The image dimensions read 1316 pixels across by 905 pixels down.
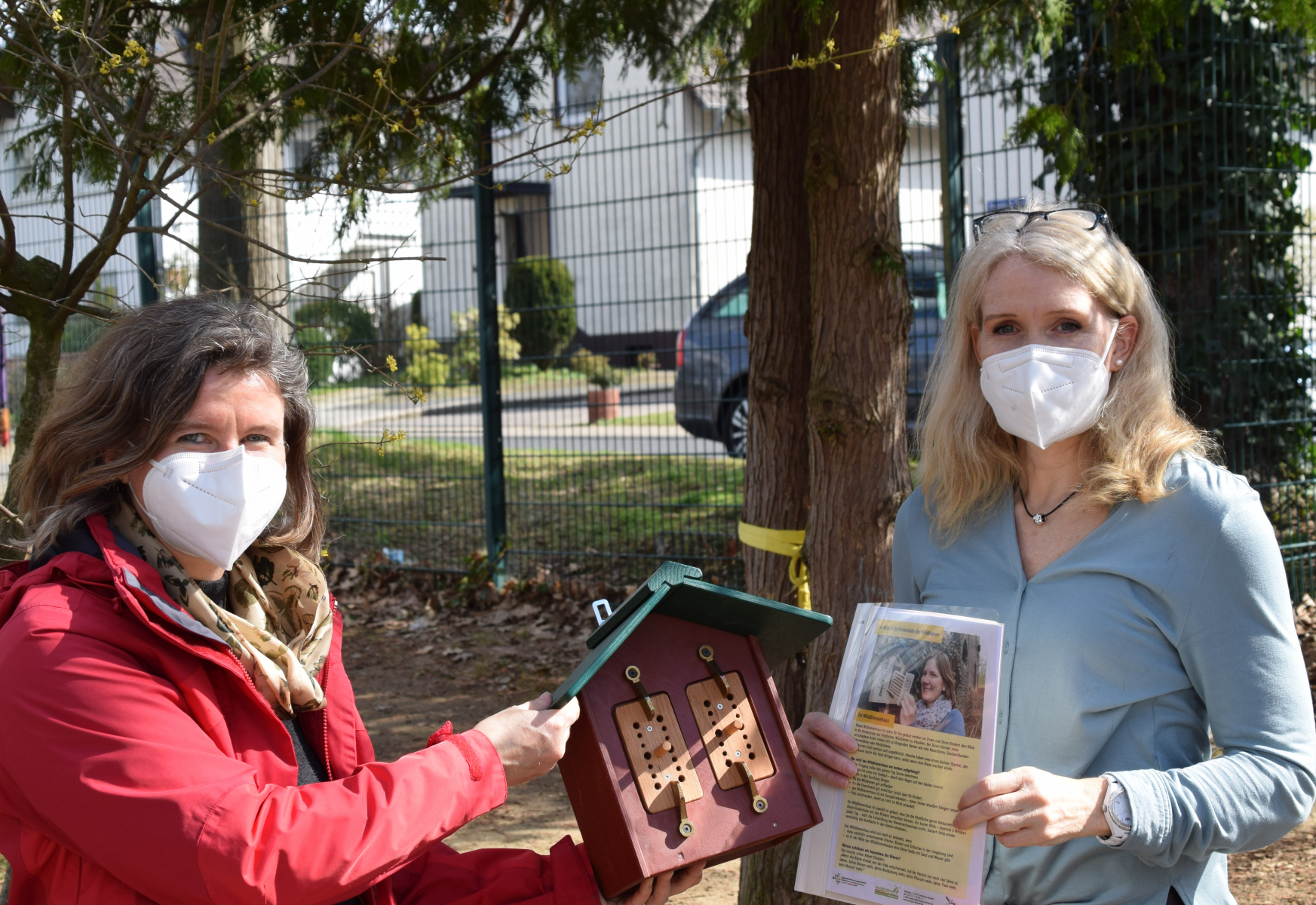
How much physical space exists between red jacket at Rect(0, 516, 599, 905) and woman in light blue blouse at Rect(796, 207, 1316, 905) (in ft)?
2.47

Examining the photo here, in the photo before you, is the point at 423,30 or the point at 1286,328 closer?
the point at 423,30

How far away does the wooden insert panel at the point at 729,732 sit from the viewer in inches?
72.3

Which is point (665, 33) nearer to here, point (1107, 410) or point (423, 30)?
point (423, 30)

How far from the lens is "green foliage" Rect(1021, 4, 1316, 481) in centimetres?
614

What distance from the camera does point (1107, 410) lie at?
2025 millimetres

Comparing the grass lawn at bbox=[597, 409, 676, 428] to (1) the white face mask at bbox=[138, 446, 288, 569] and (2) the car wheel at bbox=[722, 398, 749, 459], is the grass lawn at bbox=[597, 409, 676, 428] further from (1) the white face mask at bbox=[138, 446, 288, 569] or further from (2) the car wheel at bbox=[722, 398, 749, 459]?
(1) the white face mask at bbox=[138, 446, 288, 569]

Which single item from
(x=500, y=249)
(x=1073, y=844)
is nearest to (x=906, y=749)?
(x=1073, y=844)

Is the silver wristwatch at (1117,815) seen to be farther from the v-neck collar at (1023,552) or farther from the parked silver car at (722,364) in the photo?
the parked silver car at (722,364)

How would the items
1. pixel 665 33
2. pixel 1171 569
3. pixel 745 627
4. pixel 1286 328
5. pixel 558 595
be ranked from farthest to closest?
pixel 558 595, pixel 1286 328, pixel 665 33, pixel 745 627, pixel 1171 569

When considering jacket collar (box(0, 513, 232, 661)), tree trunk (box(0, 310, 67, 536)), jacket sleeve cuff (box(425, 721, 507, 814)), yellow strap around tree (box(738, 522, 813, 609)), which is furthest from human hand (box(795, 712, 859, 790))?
tree trunk (box(0, 310, 67, 536))

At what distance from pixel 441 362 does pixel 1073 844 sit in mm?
6634

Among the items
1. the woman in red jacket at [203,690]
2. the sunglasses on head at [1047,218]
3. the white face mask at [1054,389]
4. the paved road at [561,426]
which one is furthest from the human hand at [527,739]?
the paved road at [561,426]

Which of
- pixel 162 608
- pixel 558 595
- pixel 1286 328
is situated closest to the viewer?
pixel 162 608

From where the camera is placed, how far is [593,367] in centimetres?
743
